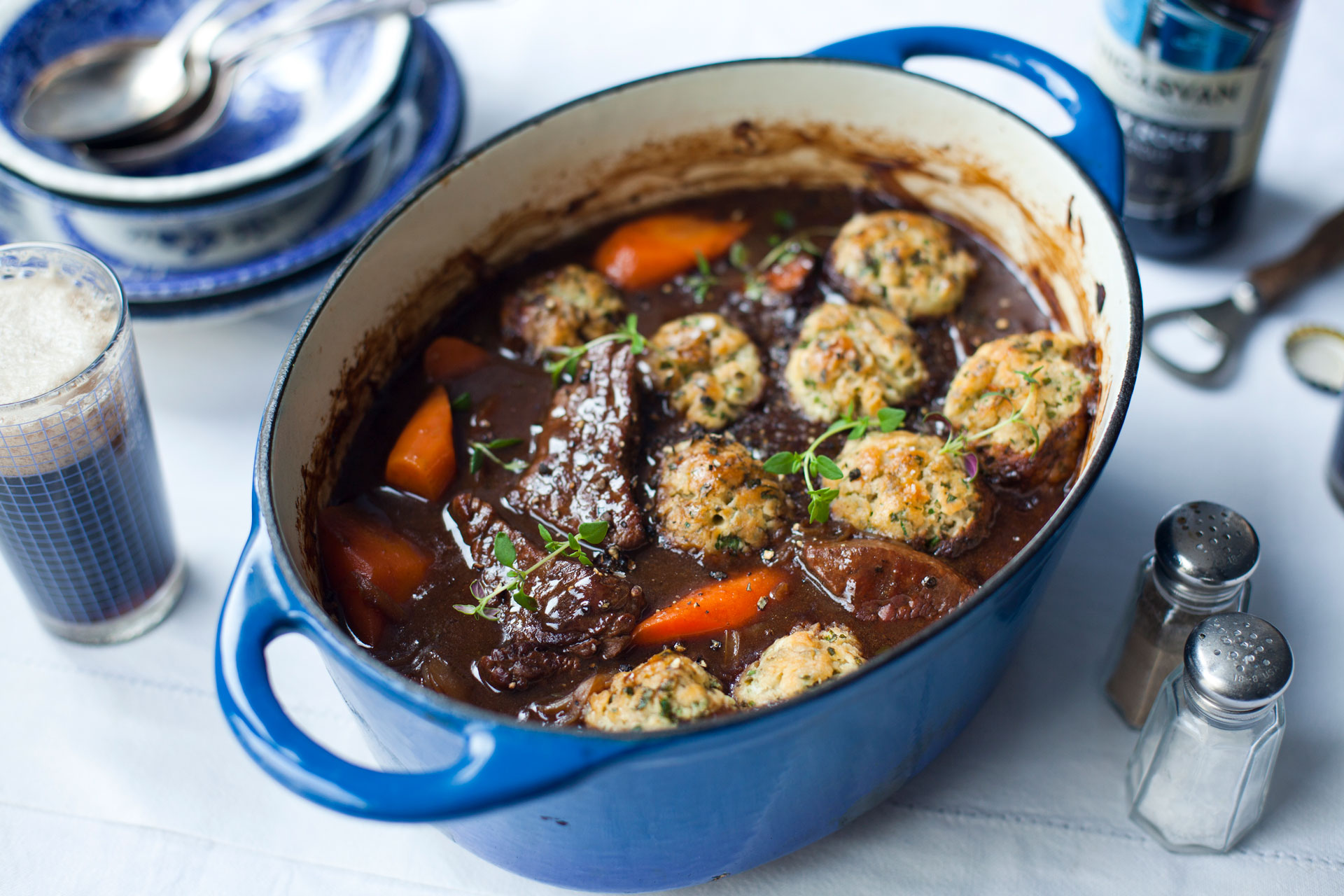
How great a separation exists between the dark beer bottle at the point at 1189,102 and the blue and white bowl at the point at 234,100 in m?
1.50

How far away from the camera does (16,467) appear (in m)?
1.79

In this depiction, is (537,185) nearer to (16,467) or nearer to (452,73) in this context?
(452,73)

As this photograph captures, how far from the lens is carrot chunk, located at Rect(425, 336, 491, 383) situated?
Result: 2.16 meters

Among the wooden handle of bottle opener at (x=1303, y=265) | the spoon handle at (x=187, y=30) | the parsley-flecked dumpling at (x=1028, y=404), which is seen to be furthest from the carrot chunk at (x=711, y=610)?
the spoon handle at (x=187, y=30)

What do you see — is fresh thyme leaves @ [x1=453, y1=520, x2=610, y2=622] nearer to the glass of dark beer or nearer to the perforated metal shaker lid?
the glass of dark beer

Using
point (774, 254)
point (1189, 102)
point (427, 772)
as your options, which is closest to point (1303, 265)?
point (1189, 102)

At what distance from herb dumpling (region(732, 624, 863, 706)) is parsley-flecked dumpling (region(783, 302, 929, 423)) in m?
0.47

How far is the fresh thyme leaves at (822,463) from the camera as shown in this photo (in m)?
1.84

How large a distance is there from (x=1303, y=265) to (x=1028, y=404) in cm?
102

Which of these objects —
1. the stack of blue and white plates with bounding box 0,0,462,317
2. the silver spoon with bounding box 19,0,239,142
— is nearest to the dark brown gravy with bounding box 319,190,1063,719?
the stack of blue and white plates with bounding box 0,0,462,317

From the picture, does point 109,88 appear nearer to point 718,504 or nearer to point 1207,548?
point 718,504

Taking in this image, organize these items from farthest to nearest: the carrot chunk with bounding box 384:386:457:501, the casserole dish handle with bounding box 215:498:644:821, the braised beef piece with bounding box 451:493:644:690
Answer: the carrot chunk with bounding box 384:386:457:501
the braised beef piece with bounding box 451:493:644:690
the casserole dish handle with bounding box 215:498:644:821

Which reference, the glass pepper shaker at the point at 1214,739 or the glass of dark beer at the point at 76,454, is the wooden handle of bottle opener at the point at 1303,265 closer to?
the glass pepper shaker at the point at 1214,739

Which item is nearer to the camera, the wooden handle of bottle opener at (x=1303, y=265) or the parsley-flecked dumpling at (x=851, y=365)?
the parsley-flecked dumpling at (x=851, y=365)
